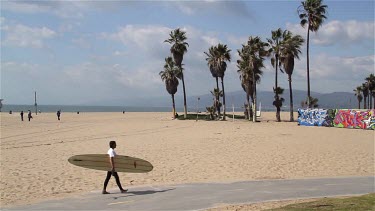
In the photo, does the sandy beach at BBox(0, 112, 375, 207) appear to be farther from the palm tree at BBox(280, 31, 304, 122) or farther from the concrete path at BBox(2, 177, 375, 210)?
the palm tree at BBox(280, 31, 304, 122)

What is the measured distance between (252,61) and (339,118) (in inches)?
616

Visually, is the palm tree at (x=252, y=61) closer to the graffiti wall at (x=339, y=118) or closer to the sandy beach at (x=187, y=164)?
the graffiti wall at (x=339, y=118)

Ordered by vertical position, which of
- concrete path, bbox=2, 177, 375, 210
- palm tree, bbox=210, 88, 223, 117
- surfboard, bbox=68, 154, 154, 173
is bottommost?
concrete path, bbox=2, 177, 375, 210

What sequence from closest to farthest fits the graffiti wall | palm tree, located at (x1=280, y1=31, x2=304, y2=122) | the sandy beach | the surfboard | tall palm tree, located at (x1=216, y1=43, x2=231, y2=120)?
the surfboard, the sandy beach, the graffiti wall, palm tree, located at (x1=280, y1=31, x2=304, y2=122), tall palm tree, located at (x1=216, y1=43, x2=231, y2=120)

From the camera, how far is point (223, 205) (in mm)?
10133

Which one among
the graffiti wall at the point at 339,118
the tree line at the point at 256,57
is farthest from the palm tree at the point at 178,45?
the graffiti wall at the point at 339,118

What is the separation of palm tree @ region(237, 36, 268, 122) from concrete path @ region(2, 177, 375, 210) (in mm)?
40728

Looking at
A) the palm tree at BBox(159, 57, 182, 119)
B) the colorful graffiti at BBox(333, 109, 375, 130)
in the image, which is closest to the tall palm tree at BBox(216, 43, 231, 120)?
the palm tree at BBox(159, 57, 182, 119)

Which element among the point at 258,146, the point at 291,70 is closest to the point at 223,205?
the point at 258,146

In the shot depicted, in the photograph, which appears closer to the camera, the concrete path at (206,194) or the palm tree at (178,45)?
the concrete path at (206,194)

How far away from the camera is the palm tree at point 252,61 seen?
5397 cm

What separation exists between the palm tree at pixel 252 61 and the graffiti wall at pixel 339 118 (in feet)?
29.9

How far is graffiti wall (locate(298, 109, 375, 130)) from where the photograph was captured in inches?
1523

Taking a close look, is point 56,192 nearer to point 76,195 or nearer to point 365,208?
point 76,195
